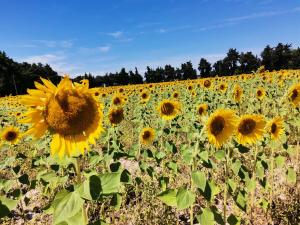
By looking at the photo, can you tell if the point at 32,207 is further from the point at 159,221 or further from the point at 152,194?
the point at 159,221

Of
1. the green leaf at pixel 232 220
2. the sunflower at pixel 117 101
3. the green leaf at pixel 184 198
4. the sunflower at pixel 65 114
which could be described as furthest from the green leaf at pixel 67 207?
the sunflower at pixel 117 101

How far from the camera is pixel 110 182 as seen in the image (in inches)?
91.5

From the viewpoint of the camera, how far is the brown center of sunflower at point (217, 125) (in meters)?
3.77

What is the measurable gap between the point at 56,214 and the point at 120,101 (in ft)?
17.8

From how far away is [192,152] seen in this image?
3.50 metres

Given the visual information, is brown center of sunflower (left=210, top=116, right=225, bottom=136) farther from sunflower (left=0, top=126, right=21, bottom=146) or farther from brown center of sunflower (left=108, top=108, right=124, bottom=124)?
sunflower (left=0, top=126, right=21, bottom=146)

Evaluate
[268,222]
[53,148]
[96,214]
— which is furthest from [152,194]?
[53,148]

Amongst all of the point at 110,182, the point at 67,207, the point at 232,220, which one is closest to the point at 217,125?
the point at 232,220

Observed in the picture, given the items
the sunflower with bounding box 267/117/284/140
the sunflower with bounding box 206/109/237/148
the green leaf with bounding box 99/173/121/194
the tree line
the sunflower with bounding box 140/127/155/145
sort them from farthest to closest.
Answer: the tree line < the sunflower with bounding box 140/127/155/145 < the sunflower with bounding box 267/117/284/140 < the sunflower with bounding box 206/109/237/148 < the green leaf with bounding box 99/173/121/194

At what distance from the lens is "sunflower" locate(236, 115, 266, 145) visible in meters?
4.38

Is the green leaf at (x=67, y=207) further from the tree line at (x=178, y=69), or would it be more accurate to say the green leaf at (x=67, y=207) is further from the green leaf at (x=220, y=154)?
the tree line at (x=178, y=69)

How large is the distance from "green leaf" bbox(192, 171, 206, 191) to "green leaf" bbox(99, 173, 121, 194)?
1.02 metres

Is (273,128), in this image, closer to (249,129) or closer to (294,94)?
(249,129)

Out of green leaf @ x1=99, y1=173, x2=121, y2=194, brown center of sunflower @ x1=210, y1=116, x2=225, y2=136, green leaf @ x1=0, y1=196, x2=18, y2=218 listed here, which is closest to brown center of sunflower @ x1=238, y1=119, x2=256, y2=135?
brown center of sunflower @ x1=210, y1=116, x2=225, y2=136
